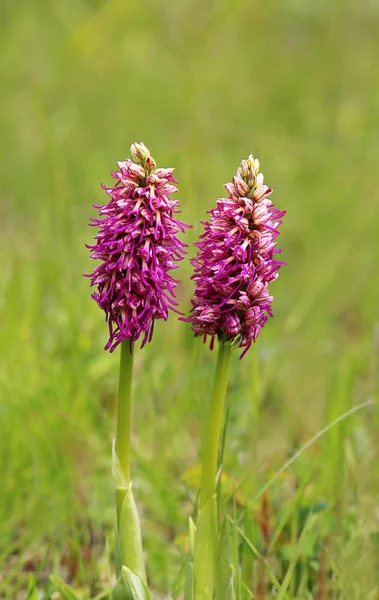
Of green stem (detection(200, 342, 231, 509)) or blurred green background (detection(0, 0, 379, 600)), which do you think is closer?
green stem (detection(200, 342, 231, 509))

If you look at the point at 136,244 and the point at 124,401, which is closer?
the point at 136,244

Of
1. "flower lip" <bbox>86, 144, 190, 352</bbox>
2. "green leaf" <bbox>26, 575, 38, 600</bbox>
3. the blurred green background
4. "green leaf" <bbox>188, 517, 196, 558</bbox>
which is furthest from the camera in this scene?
the blurred green background

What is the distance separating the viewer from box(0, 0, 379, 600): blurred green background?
125 inches

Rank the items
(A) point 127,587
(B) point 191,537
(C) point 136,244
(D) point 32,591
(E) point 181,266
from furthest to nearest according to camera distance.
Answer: (E) point 181,266 < (D) point 32,591 < (B) point 191,537 < (A) point 127,587 < (C) point 136,244

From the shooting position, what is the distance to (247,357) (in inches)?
168

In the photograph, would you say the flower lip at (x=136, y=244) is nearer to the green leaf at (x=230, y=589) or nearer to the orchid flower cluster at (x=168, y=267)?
the orchid flower cluster at (x=168, y=267)

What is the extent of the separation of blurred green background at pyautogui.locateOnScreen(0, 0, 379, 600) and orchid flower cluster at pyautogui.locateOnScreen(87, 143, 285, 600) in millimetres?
468

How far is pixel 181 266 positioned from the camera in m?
5.52

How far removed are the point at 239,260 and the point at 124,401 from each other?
1.59 feet

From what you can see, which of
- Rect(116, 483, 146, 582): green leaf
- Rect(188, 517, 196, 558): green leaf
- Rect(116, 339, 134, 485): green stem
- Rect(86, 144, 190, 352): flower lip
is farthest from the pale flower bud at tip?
Rect(188, 517, 196, 558): green leaf

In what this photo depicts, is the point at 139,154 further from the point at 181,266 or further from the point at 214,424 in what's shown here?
the point at 181,266

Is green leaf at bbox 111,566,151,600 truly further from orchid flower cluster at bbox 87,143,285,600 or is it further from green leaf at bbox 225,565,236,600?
green leaf at bbox 225,565,236,600

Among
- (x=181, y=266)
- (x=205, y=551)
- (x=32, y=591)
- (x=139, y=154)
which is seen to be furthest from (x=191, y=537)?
(x=181, y=266)

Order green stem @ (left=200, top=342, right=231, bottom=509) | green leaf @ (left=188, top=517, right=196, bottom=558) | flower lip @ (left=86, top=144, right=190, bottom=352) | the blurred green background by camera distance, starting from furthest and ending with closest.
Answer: the blurred green background, green leaf @ (left=188, top=517, right=196, bottom=558), green stem @ (left=200, top=342, right=231, bottom=509), flower lip @ (left=86, top=144, right=190, bottom=352)
